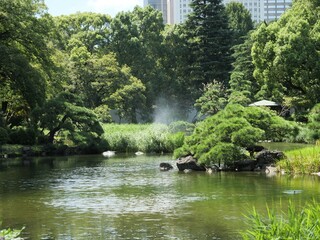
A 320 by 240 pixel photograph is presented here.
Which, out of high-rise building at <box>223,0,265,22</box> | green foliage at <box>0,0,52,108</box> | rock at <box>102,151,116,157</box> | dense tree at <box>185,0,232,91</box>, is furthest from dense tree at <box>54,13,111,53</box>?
high-rise building at <box>223,0,265,22</box>

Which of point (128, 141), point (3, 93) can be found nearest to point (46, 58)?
point (3, 93)

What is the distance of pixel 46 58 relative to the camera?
27.1 meters

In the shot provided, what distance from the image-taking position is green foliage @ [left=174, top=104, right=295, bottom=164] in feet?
56.5

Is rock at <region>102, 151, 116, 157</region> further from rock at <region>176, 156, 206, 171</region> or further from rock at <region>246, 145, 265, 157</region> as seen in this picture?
rock at <region>246, 145, 265, 157</region>

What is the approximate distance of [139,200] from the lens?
1273 centimetres

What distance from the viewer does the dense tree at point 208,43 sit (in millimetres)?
44281

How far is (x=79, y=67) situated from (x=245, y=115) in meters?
22.0

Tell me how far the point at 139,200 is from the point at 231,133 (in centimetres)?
560

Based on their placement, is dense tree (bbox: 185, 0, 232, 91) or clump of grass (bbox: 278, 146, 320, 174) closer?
clump of grass (bbox: 278, 146, 320, 174)

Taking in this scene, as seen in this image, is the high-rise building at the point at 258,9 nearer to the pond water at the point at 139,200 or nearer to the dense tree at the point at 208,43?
the dense tree at the point at 208,43

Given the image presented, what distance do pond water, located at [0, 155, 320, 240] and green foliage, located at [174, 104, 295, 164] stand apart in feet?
2.30

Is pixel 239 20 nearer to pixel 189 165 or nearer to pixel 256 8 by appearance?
pixel 189 165

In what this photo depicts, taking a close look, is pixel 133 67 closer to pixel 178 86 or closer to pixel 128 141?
pixel 178 86

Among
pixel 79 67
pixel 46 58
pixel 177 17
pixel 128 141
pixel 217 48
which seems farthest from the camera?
pixel 177 17
